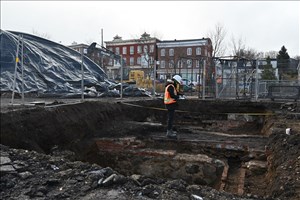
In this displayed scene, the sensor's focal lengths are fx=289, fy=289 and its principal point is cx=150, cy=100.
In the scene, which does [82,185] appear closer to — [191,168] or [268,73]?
[191,168]

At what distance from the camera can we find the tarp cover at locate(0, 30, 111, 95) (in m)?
13.3

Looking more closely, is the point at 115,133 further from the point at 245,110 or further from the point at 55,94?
the point at 245,110

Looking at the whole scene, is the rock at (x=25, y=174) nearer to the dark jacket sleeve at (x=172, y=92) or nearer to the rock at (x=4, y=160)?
the rock at (x=4, y=160)

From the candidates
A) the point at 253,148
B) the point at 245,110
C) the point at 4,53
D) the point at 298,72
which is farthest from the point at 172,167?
the point at 298,72

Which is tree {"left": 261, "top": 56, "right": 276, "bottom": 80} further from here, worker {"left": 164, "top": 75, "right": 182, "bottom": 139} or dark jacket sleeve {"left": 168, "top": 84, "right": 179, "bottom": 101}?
dark jacket sleeve {"left": 168, "top": 84, "right": 179, "bottom": 101}

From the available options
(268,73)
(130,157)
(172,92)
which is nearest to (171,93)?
(172,92)

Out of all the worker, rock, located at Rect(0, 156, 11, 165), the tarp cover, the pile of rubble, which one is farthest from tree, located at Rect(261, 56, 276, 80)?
rock, located at Rect(0, 156, 11, 165)

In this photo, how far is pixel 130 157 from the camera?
321 inches

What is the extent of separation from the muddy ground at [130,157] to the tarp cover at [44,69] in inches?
170

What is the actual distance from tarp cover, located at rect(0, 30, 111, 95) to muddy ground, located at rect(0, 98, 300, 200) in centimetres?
431

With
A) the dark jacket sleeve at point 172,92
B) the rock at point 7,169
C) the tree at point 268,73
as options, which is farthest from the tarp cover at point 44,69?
the tree at point 268,73

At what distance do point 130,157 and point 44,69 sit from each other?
844 centimetres

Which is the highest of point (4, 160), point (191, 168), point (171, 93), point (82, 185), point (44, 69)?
point (44, 69)

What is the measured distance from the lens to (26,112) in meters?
7.14
